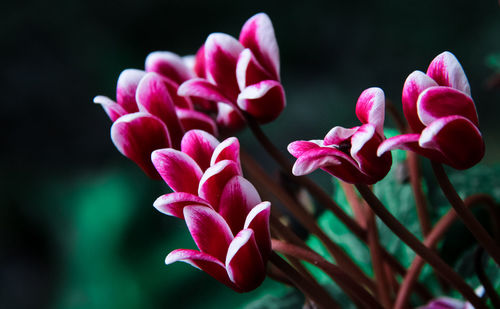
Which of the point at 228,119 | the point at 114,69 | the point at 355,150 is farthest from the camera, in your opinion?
the point at 114,69

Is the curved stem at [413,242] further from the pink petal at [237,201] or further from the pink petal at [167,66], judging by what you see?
the pink petal at [167,66]

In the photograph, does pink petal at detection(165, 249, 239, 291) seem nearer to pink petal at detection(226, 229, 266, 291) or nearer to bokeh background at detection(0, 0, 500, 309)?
pink petal at detection(226, 229, 266, 291)

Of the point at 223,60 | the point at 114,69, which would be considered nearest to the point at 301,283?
the point at 223,60

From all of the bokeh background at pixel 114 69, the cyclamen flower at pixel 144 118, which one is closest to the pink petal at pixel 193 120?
the cyclamen flower at pixel 144 118

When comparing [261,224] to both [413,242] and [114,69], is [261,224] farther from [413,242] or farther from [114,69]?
[114,69]

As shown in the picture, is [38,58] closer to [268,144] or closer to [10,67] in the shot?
[10,67]
